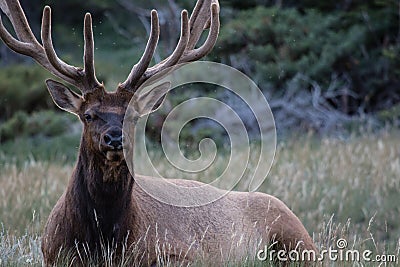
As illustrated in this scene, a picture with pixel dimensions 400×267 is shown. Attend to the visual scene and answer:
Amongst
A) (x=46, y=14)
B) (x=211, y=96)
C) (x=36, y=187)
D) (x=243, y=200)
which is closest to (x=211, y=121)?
(x=211, y=96)

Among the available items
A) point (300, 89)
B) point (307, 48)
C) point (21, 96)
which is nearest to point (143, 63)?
point (300, 89)

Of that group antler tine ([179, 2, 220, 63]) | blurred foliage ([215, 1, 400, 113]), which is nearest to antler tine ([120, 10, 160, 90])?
antler tine ([179, 2, 220, 63])

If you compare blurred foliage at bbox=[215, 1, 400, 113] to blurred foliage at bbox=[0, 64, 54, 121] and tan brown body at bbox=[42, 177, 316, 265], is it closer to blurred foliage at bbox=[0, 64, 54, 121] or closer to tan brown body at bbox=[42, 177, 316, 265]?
blurred foliage at bbox=[0, 64, 54, 121]

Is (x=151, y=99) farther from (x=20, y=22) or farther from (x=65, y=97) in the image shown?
(x=20, y=22)

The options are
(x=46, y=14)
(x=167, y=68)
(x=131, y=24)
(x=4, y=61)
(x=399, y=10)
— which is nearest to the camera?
(x=46, y=14)

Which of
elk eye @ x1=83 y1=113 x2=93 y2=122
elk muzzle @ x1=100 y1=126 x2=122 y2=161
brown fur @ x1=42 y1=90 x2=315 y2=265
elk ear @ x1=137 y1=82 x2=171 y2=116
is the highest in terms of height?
elk ear @ x1=137 y1=82 x2=171 y2=116

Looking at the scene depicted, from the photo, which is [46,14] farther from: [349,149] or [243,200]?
[349,149]

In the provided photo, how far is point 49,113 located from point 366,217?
28.6ft

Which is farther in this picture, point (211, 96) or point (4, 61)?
point (4, 61)

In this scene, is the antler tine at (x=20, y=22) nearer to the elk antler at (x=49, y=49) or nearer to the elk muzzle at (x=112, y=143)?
the elk antler at (x=49, y=49)

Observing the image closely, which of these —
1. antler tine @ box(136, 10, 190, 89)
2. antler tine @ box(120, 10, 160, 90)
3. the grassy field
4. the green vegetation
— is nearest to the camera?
antler tine @ box(120, 10, 160, 90)

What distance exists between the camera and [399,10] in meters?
15.4

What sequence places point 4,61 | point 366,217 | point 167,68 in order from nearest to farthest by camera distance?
point 167,68 → point 366,217 → point 4,61

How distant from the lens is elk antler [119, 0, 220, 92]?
240 inches
